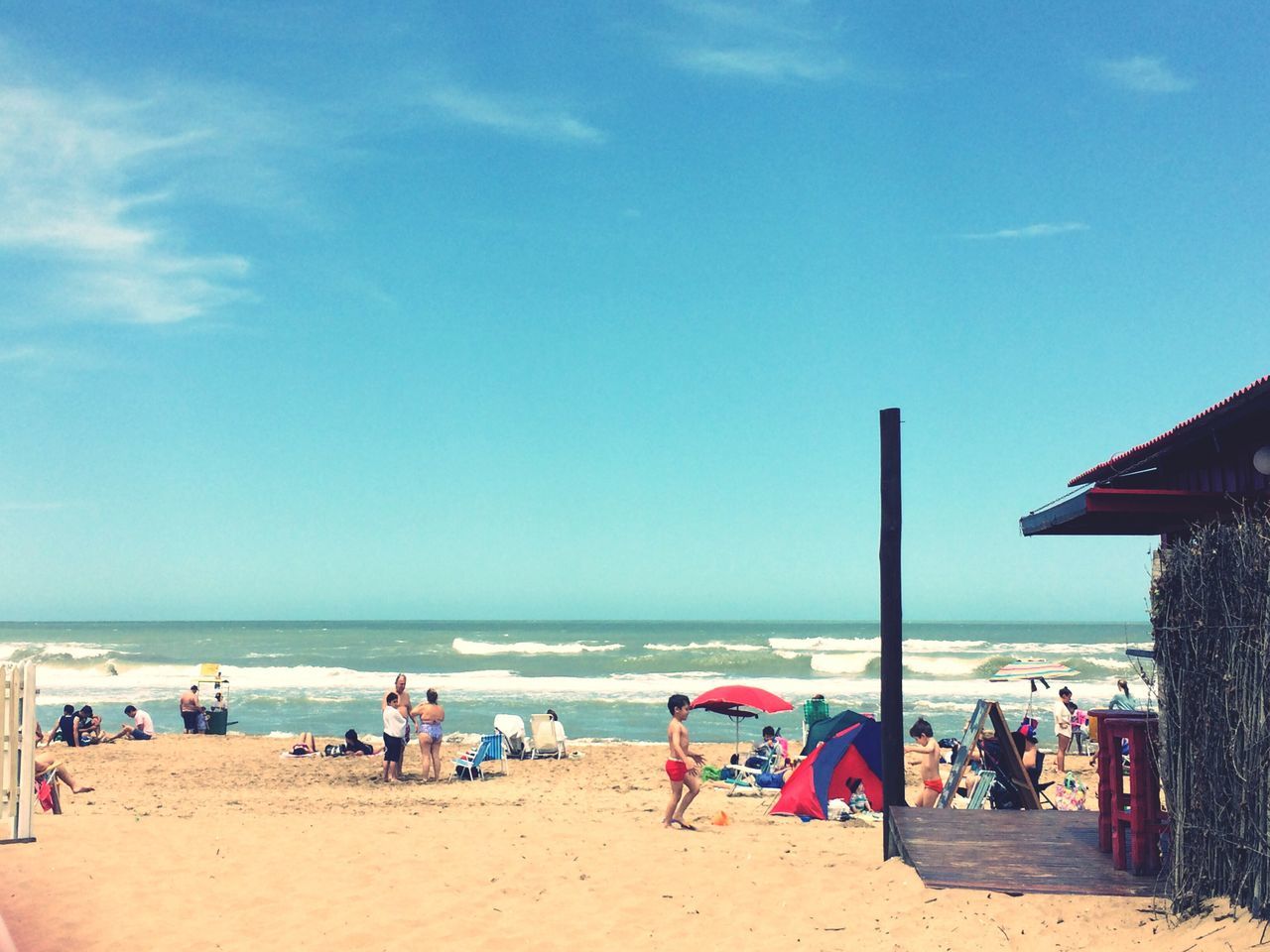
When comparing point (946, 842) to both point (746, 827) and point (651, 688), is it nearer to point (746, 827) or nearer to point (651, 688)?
point (746, 827)

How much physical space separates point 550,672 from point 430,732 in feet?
123

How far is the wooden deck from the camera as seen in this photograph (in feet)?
24.6

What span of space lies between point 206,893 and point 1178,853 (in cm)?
720

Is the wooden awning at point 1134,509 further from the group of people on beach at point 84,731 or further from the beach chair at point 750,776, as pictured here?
the group of people on beach at point 84,731

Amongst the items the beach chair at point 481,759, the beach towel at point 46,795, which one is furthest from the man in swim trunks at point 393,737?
the beach towel at point 46,795

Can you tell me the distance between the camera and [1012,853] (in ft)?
27.8

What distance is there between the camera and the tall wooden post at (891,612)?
30.5ft

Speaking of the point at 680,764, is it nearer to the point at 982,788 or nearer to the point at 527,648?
the point at 982,788

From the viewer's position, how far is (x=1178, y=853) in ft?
21.2

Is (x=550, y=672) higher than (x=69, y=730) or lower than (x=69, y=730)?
lower

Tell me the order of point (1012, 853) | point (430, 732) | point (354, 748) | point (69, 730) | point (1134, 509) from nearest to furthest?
1. point (1134, 509)
2. point (1012, 853)
3. point (430, 732)
4. point (354, 748)
5. point (69, 730)

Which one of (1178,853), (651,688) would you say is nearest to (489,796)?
(1178,853)

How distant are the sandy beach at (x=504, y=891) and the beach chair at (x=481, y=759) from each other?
14.1 ft

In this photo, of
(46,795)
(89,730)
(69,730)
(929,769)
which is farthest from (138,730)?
(929,769)
